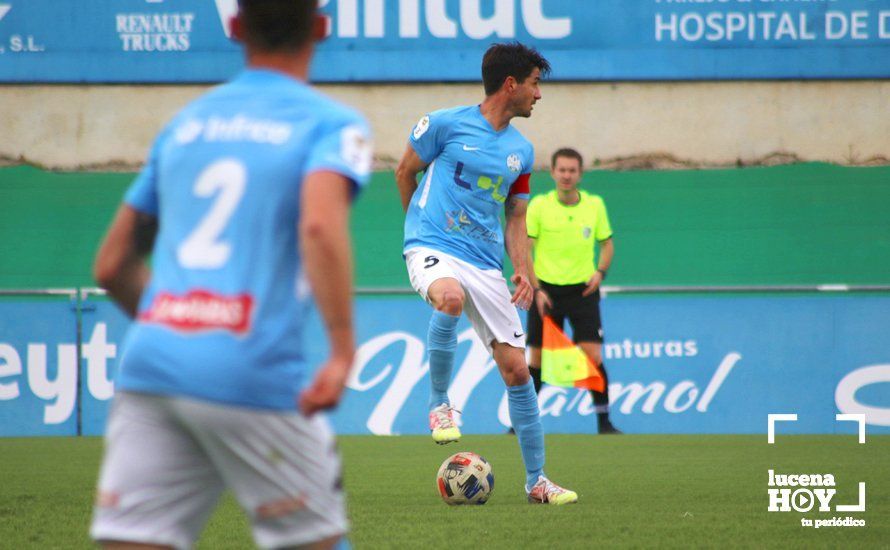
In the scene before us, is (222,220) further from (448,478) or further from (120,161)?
(120,161)

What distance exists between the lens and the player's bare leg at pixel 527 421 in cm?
713

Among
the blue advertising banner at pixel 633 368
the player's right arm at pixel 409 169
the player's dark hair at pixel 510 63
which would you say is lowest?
the blue advertising banner at pixel 633 368

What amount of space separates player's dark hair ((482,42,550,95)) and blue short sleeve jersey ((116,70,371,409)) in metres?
4.53

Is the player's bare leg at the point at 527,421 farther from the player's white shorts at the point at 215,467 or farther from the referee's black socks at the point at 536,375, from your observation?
the referee's black socks at the point at 536,375

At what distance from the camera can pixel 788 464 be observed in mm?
9234

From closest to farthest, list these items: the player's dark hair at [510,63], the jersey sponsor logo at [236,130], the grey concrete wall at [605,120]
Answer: the jersey sponsor logo at [236,130]
the player's dark hair at [510,63]
the grey concrete wall at [605,120]

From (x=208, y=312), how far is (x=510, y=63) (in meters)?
4.79

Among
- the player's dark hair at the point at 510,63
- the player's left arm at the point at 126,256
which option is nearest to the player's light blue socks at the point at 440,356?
the player's dark hair at the point at 510,63

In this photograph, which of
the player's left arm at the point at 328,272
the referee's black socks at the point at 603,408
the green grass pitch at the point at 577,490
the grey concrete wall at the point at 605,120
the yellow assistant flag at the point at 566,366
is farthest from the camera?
the grey concrete wall at the point at 605,120

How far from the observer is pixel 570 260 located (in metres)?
12.4

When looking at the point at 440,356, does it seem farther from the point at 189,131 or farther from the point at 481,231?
the point at 189,131

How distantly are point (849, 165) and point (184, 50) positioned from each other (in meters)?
9.47

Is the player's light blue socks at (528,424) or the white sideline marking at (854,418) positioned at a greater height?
the player's light blue socks at (528,424)

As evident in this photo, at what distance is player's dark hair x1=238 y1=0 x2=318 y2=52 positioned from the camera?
2.88 metres
